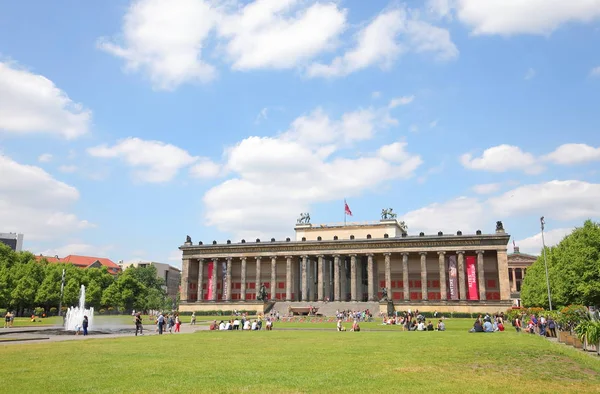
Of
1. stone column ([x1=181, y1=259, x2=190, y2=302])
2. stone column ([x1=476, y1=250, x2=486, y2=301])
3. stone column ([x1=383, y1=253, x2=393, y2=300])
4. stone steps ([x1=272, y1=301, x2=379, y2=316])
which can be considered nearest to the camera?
stone steps ([x1=272, y1=301, x2=379, y2=316])

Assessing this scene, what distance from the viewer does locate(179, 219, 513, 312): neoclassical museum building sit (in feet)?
291

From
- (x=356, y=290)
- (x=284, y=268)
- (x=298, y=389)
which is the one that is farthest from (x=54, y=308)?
(x=298, y=389)

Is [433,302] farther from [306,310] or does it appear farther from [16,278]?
[16,278]

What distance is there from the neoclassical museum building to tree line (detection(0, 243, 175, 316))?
1429cm

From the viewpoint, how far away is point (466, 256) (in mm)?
93125

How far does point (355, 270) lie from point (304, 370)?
8015 centimetres

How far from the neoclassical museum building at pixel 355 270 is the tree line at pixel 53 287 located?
1429 cm

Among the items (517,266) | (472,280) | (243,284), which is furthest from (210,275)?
(517,266)

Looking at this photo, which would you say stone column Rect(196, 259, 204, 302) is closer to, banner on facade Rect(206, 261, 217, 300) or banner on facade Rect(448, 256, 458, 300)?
banner on facade Rect(206, 261, 217, 300)

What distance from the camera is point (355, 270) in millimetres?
95688

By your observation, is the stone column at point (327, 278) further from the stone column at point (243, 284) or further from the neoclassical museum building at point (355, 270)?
the stone column at point (243, 284)

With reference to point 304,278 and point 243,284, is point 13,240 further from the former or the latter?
point 304,278

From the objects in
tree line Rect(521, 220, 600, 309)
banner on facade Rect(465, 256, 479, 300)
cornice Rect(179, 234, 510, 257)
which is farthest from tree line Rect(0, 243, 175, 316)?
tree line Rect(521, 220, 600, 309)

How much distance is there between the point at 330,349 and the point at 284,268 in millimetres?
80814
